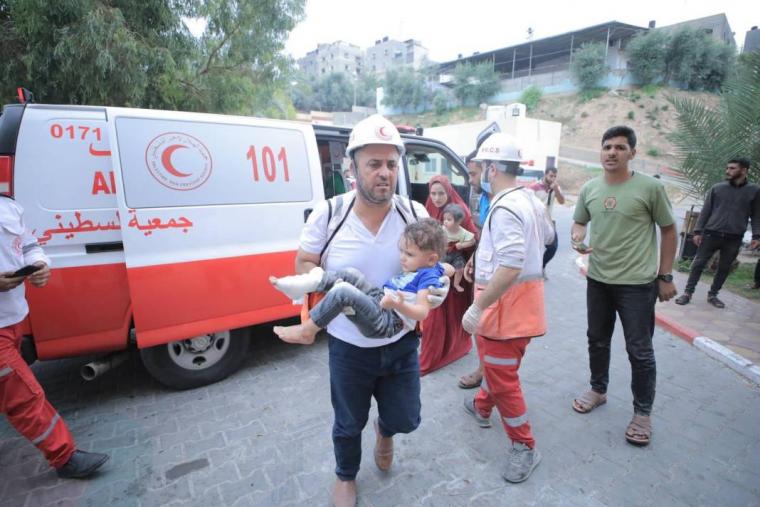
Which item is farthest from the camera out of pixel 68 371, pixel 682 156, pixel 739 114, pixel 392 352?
pixel 682 156

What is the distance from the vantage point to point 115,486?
2.28 metres

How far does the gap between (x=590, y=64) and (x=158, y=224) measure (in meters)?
52.1

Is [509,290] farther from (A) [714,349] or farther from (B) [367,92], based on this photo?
(B) [367,92]

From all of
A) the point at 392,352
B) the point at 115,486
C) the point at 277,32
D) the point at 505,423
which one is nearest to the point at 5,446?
the point at 115,486

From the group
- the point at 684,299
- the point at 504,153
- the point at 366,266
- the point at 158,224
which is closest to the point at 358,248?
the point at 366,266

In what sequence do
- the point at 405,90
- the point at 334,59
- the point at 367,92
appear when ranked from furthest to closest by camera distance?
the point at 334,59
the point at 367,92
the point at 405,90

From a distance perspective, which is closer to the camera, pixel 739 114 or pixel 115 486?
pixel 115 486

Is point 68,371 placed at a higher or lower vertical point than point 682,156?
lower

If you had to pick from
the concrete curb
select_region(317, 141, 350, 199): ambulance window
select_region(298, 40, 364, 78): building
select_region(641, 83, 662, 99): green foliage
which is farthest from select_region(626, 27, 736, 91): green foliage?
select_region(298, 40, 364, 78): building

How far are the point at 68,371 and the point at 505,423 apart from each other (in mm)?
3690

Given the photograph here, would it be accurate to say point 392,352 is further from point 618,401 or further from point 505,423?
point 618,401

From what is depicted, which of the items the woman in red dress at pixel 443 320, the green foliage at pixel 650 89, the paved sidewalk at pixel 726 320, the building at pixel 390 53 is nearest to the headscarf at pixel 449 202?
the woman in red dress at pixel 443 320

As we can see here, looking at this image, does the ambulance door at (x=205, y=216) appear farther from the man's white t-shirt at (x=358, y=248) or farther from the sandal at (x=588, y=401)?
the sandal at (x=588, y=401)

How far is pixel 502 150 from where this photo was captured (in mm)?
2297
